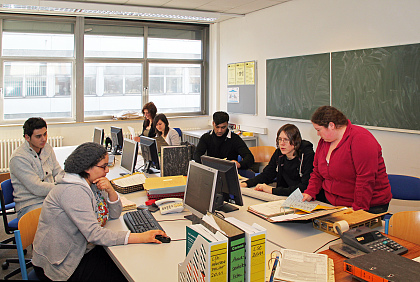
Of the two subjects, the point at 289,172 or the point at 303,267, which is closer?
the point at 303,267

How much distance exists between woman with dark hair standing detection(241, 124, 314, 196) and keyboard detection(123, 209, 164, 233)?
1063 millimetres

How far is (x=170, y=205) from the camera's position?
113 inches

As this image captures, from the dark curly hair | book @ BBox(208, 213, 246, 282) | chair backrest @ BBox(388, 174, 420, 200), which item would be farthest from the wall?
book @ BBox(208, 213, 246, 282)

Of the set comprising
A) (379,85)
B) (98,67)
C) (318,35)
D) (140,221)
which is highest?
(318,35)

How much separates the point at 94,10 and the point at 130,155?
2953mm

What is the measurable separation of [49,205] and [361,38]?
3.90 m

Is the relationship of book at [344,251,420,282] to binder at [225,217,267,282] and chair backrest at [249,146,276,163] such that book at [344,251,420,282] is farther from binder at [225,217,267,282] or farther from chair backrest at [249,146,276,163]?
chair backrest at [249,146,276,163]

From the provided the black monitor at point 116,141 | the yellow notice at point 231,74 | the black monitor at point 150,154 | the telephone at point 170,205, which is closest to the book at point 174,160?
the black monitor at point 150,154

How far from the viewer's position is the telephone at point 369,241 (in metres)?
2.00

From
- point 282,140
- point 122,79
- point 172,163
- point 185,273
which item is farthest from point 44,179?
point 122,79

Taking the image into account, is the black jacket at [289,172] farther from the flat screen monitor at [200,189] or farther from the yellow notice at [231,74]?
the yellow notice at [231,74]

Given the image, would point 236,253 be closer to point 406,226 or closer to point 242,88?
point 406,226

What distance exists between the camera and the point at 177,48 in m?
7.74

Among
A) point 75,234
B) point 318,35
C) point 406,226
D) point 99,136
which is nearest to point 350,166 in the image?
point 406,226
